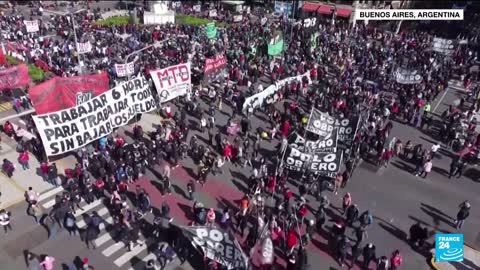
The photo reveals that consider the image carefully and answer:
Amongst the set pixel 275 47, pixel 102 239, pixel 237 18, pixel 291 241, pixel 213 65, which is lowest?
pixel 102 239

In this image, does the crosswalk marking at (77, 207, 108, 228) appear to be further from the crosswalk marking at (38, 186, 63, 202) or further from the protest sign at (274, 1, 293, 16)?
the protest sign at (274, 1, 293, 16)

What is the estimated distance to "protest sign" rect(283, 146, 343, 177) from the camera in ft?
61.5

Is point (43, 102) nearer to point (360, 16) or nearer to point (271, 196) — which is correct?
point (271, 196)

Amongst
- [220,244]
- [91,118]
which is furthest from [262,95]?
[220,244]

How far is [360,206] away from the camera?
20.2m

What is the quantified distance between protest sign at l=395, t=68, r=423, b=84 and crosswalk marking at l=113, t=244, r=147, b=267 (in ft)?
72.9

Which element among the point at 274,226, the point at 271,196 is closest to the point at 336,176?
the point at 271,196

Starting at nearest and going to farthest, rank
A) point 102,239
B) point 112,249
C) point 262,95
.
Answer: point 112,249 → point 102,239 → point 262,95

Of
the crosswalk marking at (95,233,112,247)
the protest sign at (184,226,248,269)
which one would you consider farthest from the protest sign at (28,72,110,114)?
the protest sign at (184,226,248,269)

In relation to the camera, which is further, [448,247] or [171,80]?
[171,80]

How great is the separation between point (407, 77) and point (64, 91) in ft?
74.9

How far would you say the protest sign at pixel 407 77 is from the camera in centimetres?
2988

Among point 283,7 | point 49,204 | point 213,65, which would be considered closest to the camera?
point 49,204

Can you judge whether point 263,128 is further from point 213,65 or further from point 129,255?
point 129,255
